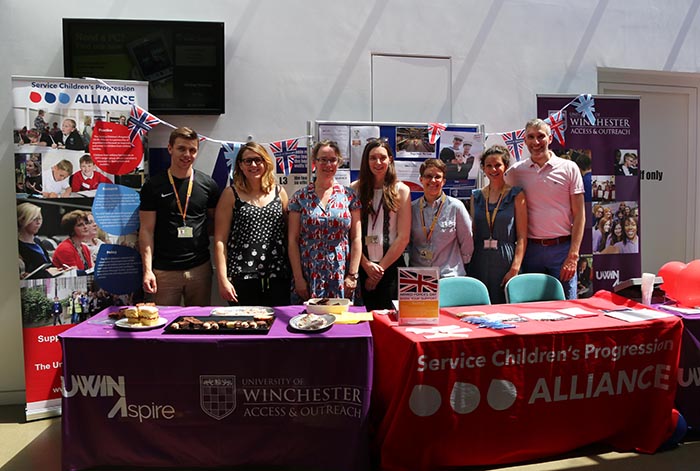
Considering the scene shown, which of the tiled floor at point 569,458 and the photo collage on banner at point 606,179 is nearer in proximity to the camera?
the tiled floor at point 569,458

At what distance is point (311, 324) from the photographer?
2.35 meters

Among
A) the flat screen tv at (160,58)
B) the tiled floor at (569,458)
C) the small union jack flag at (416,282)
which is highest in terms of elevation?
the flat screen tv at (160,58)

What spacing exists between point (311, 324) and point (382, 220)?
994 mm

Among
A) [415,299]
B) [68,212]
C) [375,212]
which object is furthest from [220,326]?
[68,212]

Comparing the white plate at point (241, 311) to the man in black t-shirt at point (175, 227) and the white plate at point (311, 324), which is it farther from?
the man in black t-shirt at point (175, 227)

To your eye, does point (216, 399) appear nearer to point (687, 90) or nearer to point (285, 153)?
point (285, 153)

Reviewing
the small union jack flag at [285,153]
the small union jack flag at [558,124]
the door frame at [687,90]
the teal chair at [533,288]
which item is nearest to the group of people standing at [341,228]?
the teal chair at [533,288]

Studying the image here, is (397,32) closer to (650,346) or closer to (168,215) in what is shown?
(168,215)

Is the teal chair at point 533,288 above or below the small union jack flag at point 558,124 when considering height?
below

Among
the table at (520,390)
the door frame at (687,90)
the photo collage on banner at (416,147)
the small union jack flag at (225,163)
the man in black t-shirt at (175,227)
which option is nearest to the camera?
the table at (520,390)

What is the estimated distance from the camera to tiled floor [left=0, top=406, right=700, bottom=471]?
2410 millimetres

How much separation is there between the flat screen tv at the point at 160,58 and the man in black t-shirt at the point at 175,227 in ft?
2.04

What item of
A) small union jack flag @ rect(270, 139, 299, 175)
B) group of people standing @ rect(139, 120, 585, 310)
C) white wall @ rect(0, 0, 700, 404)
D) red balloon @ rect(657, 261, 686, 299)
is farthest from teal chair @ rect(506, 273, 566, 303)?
small union jack flag @ rect(270, 139, 299, 175)

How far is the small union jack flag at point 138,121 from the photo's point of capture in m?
3.31
